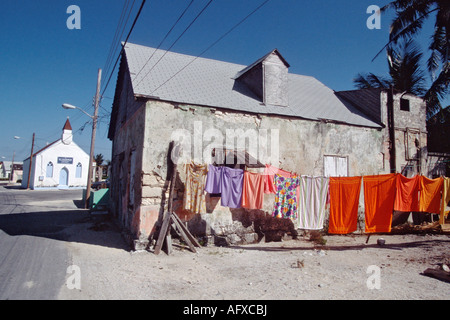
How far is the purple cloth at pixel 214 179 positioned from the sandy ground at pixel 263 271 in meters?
1.89

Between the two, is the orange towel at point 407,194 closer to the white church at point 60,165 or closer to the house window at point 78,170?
the white church at point 60,165

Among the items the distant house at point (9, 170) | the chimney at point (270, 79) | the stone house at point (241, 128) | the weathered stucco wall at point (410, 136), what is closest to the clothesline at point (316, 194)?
the stone house at point (241, 128)

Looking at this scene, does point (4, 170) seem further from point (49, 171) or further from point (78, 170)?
point (78, 170)

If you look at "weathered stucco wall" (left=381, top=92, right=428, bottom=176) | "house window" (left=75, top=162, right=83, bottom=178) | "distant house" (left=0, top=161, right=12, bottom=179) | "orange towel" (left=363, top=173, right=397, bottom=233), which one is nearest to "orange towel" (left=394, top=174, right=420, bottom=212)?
"orange towel" (left=363, top=173, right=397, bottom=233)

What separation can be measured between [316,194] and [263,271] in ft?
11.1

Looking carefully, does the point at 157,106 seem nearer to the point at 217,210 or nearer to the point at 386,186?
the point at 217,210

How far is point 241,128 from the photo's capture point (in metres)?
9.65

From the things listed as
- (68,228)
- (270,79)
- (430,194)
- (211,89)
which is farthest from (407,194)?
(68,228)

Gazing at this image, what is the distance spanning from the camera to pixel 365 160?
11.8 m

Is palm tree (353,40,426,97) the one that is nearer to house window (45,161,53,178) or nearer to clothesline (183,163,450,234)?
clothesline (183,163,450,234)

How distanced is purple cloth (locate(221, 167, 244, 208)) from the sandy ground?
1475 mm

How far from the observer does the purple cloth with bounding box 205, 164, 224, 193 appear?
841 centimetres

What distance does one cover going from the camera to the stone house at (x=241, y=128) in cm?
849
